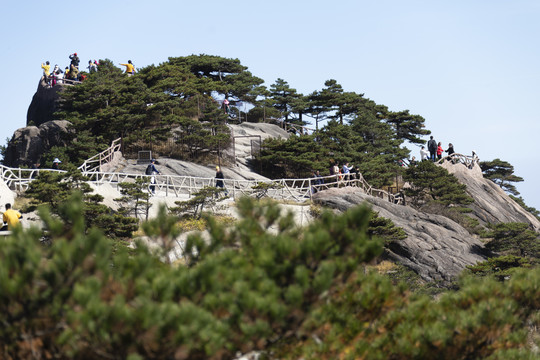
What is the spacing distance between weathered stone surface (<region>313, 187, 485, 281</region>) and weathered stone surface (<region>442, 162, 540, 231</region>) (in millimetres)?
8176

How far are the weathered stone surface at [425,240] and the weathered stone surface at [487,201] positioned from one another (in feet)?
26.8

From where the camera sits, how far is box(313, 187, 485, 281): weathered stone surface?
2598 cm

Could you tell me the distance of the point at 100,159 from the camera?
104 ft

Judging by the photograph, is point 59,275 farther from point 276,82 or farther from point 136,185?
point 276,82

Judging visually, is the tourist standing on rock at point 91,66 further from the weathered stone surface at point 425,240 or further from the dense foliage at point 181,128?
the weathered stone surface at point 425,240

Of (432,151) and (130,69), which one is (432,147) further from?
(130,69)

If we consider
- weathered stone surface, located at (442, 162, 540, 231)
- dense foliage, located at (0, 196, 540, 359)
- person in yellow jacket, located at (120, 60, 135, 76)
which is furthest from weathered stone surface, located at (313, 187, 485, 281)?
person in yellow jacket, located at (120, 60, 135, 76)

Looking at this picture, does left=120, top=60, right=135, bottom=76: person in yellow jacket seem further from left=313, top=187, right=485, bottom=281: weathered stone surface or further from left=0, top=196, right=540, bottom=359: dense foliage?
left=0, top=196, right=540, bottom=359: dense foliage

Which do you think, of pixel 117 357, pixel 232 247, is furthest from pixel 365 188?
pixel 117 357

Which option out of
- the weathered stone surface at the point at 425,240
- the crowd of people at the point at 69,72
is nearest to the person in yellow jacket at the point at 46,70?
the crowd of people at the point at 69,72

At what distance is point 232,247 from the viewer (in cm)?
866

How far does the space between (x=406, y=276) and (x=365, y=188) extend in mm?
10654

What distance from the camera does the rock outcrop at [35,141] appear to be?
35.8 m

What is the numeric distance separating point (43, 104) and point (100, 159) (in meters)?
12.3
